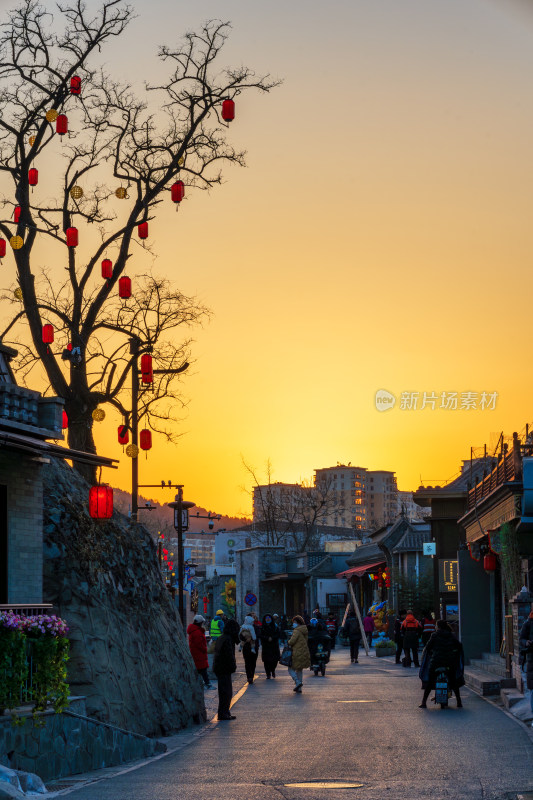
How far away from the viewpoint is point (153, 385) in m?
29.5

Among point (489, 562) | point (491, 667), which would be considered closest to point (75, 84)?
point (489, 562)

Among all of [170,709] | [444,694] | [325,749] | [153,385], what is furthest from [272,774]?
[153,385]

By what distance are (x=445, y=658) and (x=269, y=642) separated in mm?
12157

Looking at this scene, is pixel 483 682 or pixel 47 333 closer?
pixel 483 682

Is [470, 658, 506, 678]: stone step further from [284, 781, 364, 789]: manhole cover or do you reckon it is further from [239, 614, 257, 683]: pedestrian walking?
[284, 781, 364, 789]: manhole cover

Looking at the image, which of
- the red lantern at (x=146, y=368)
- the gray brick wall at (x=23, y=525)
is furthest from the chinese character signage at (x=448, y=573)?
the gray brick wall at (x=23, y=525)

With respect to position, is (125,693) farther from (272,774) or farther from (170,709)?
(272,774)

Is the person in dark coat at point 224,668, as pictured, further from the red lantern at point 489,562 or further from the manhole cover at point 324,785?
the red lantern at point 489,562

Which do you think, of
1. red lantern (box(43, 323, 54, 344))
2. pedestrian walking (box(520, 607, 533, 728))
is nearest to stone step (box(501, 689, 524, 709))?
pedestrian walking (box(520, 607, 533, 728))

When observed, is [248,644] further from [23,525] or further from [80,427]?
[23,525]

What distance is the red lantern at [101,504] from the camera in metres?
19.4

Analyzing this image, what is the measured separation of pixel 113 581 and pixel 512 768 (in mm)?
8711

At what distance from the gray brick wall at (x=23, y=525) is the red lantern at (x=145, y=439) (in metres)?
11.8

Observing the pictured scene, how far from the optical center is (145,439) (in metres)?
29.4
